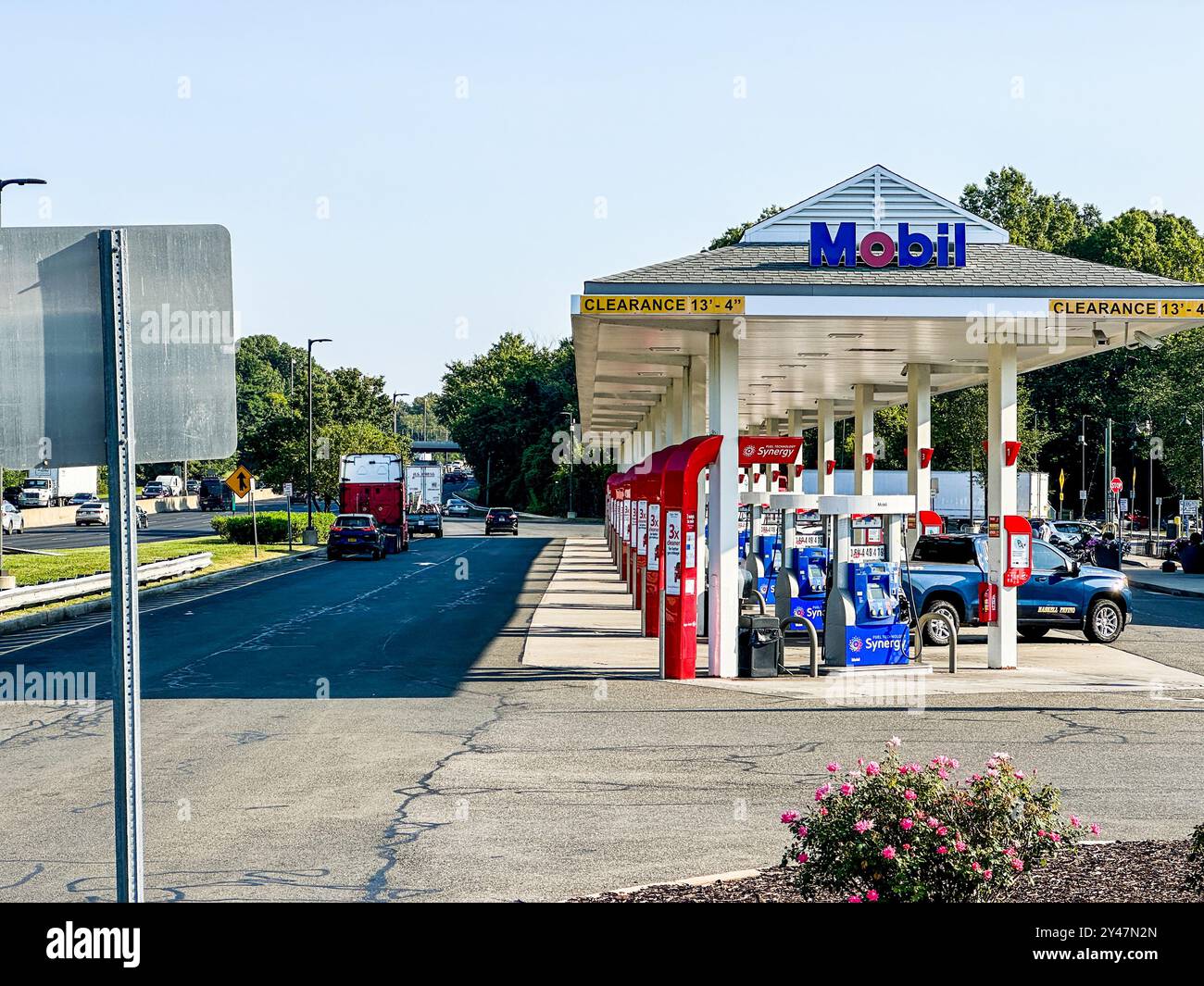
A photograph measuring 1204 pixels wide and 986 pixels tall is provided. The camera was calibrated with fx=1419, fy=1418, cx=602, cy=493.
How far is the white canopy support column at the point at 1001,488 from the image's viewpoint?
20375 mm

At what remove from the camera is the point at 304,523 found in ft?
219

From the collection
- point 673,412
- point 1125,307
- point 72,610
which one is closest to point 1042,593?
point 1125,307

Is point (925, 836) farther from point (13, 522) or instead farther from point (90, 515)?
point (90, 515)

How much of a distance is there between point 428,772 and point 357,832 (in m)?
2.42

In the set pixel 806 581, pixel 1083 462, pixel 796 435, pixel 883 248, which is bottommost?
pixel 806 581

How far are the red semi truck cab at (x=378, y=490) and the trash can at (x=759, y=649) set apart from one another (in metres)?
40.9

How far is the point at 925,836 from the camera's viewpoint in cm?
667

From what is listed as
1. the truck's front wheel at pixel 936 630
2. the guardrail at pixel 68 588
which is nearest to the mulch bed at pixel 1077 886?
the truck's front wheel at pixel 936 630

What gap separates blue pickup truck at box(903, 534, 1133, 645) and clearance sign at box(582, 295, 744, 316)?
7241 mm

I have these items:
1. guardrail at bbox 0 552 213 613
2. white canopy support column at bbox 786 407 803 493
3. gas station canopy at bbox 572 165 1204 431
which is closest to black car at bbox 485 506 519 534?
white canopy support column at bbox 786 407 803 493

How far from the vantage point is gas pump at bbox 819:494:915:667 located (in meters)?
19.8

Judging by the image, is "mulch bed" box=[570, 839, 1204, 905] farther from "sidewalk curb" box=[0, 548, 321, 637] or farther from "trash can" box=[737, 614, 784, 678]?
"sidewalk curb" box=[0, 548, 321, 637]

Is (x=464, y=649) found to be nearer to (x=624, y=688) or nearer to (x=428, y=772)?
(x=624, y=688)

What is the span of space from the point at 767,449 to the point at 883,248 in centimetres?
405
